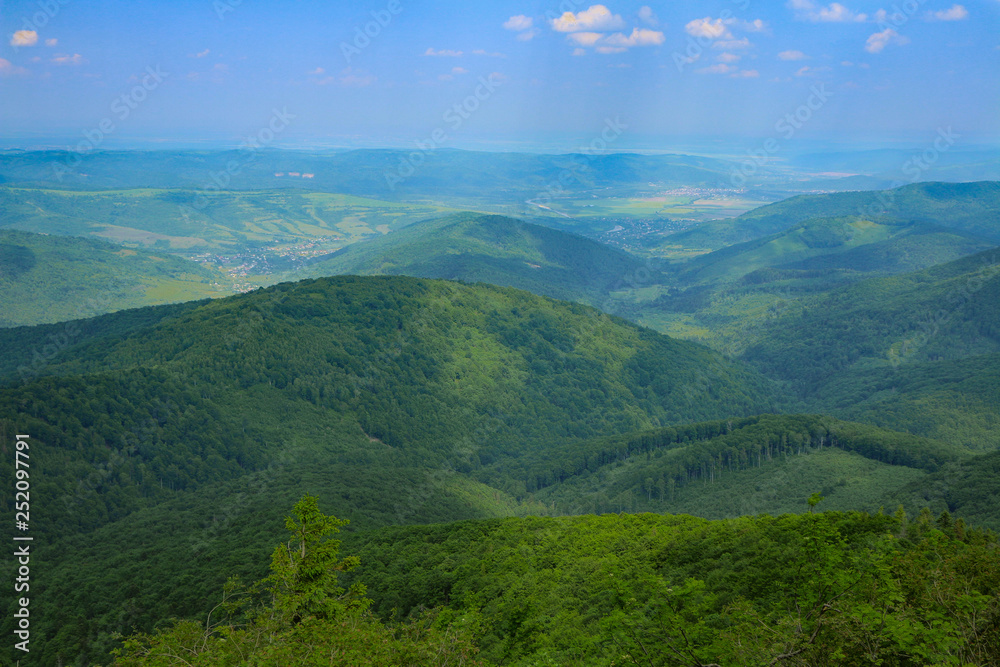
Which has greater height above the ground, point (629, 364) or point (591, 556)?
point (591, 556)

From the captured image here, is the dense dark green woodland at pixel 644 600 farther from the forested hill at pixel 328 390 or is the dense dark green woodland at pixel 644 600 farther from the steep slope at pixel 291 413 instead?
the forested hill at pixel 328 390

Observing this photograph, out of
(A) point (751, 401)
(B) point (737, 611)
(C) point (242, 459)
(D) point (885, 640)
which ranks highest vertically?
(D) point (885, 640)

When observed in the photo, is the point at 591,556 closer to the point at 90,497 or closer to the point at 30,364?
the point at 90,497

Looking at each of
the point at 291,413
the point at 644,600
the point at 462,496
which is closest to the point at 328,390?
the point at 291,413

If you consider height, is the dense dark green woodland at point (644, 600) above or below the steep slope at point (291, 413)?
above

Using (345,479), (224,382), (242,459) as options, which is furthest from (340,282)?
(345,479)

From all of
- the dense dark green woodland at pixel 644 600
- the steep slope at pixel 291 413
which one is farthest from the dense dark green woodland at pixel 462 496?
the steep slope at pixel 291 413

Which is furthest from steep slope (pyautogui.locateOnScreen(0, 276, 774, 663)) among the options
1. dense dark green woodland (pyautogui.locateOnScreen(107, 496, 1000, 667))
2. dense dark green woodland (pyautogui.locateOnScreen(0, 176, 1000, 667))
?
dense dark green woodland (pyautogui.locateOnScreen(107, 496, 1000, 667))

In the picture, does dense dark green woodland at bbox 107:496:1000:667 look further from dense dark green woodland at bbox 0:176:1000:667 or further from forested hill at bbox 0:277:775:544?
forested hill at bbox 0:277:775:544

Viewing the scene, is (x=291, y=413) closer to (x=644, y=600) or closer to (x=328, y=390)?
(x=328, y=390)

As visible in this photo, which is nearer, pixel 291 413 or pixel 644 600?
pixel 644 600

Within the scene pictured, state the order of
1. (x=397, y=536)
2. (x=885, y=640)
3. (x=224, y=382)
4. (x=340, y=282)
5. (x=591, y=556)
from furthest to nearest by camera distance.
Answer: (x=340, y=282) < (x=224, y=382) < (x=397, y=536) < (x=591, y=556) < (x=885, y=640)
